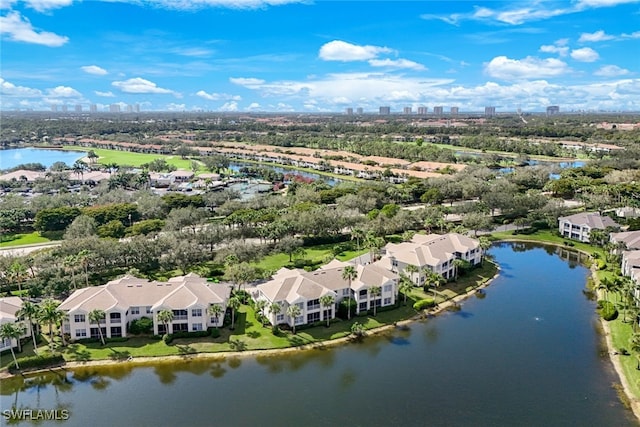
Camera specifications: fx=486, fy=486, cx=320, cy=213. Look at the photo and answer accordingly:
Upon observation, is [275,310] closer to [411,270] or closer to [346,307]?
[346,307]

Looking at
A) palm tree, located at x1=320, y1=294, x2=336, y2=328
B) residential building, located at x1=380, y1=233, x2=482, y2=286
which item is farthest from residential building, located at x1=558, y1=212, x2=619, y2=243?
palm tree, located at x1=320, y1=294, x2=336, y2=328

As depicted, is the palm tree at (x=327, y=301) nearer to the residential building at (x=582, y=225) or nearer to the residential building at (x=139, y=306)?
the residential building at (x=139, y=306)

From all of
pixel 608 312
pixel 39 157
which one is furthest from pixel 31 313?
pixel 39 157

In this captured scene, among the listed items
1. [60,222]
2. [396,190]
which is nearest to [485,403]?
[396,190]

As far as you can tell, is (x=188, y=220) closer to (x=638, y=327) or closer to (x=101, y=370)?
(x=101, y=370)

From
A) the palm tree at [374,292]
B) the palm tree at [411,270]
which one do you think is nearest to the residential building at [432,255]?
the palm tree at [411,270]

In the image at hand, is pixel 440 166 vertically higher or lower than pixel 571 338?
higher

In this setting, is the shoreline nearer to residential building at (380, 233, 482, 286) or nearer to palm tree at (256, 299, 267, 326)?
palm tree at (256, 299, 267, 326)
